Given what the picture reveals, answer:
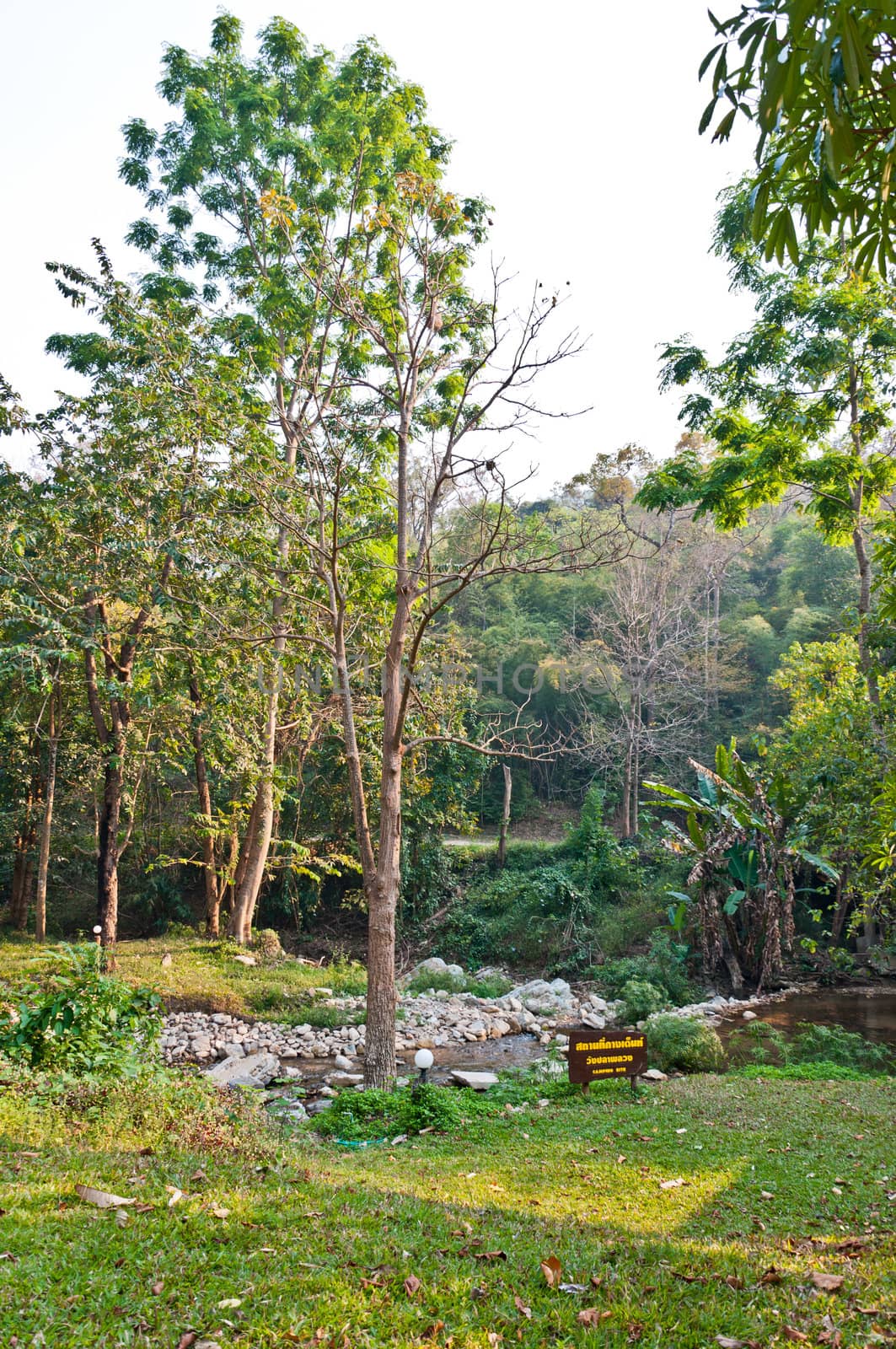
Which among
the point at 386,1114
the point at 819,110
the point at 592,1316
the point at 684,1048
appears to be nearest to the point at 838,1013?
the point at 684,1048

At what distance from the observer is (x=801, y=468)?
1262 cm

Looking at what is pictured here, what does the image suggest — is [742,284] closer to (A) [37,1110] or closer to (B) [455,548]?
(B) [455,548]

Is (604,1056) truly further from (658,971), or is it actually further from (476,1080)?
(658,971)

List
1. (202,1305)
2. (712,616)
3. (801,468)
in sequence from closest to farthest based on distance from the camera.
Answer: (202,1305)
(801,468)
(712,616)

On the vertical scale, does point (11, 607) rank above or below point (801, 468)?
below

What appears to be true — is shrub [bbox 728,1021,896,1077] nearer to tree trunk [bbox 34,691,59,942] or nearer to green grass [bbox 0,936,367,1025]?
green grass [bbox 0,936,367,1025]

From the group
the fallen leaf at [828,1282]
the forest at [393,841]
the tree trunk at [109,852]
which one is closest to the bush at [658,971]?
the forest at [393,841]

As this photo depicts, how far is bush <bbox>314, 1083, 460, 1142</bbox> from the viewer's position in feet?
22.3

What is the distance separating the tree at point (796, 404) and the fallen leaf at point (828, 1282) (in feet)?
33.2

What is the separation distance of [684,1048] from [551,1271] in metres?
6.57

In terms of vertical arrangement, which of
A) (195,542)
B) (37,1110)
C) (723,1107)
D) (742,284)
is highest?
(742,284)

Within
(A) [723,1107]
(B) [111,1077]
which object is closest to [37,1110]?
(B) [111,1077]

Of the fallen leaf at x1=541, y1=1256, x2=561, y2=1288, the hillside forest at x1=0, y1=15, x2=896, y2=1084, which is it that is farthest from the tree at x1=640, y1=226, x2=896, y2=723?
the fallen leaf at x1=541, y1=1256, x2=561, y2=1288

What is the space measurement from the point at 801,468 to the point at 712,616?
18204 mm
